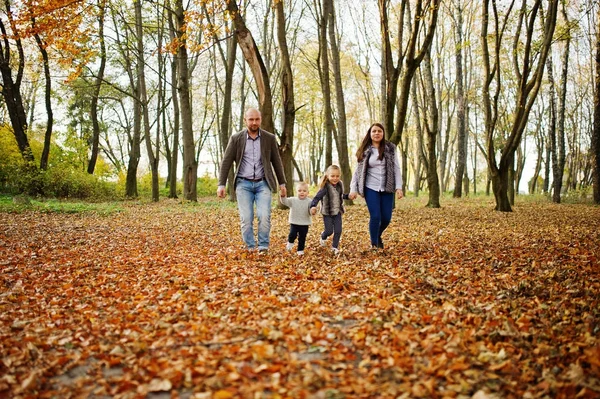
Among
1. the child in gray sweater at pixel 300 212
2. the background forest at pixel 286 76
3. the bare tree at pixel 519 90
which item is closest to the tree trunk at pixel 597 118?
the background forest at pixel 286 76

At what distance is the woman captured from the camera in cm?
637

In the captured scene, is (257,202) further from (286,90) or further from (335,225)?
(286,90)

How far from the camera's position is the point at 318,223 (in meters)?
11.0

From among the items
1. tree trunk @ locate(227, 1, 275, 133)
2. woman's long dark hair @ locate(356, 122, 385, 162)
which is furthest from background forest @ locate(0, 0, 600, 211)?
woman's long dark hair @ locate(356, 122, 385, 162)

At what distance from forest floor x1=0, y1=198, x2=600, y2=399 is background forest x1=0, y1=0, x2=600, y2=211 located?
246 inches

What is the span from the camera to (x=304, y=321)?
3.50 meters

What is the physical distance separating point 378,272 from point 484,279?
124cm

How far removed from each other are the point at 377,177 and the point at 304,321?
11.4 feet

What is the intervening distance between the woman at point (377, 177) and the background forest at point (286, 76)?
4.61 metres

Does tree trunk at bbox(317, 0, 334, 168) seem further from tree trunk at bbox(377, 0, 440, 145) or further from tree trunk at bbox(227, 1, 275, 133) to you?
tree trunk at bbox(377, 0, 440, 145)

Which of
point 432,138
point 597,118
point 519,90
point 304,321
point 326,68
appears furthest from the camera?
point 326,68

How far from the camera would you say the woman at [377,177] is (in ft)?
20.9

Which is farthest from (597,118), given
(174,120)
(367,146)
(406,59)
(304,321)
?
(174,120)

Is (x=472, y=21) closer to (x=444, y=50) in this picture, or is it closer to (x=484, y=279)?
(x=444, y=50)
